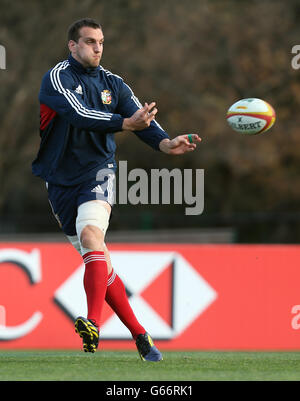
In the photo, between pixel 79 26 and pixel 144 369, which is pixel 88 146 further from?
pixel 144 369

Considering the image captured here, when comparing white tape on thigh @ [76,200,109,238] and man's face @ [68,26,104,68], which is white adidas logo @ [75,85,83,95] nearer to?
man's face @ [68,26,104,68]

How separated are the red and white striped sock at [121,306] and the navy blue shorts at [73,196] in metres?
0.50

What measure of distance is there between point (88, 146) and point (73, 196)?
0.39 meters

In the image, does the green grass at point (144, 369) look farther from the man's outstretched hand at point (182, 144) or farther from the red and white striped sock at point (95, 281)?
the man's outstretched hand at point (182, 144)

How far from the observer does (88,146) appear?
22.4 feet

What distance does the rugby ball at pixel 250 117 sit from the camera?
23.3 ft

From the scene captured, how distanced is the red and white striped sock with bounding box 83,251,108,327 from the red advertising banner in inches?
186

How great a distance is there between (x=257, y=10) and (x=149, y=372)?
21.3m

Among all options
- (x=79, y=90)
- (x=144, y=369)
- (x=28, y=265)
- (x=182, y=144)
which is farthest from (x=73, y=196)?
(x=28, y=265)

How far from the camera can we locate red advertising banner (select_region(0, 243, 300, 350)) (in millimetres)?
11289

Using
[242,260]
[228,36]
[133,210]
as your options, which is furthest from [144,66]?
[242,260]

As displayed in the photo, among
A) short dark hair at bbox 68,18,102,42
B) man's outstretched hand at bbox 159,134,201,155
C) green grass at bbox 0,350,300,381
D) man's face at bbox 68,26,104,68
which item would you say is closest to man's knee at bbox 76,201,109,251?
man's outstretched hand at bbox 159,134,201,155

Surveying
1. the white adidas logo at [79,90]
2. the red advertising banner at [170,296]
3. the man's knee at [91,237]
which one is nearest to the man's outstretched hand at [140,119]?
the white adidas logo at [79,90]

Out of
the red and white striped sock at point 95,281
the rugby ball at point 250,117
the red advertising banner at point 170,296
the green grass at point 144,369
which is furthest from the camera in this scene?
the red advertising banner at point 170,296
